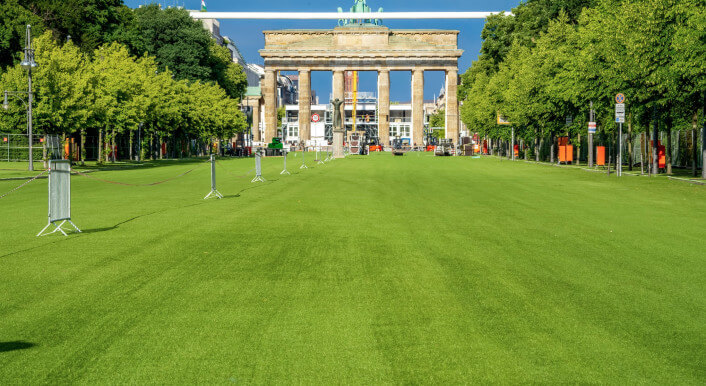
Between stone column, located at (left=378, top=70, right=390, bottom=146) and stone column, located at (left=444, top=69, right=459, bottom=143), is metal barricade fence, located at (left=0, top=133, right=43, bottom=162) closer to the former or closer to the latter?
stone column, located at (left=378, top=70, right=390, bottom=146)

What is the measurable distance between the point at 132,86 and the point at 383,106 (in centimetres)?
9309

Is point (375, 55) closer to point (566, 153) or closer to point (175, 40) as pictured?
point (175, 40)

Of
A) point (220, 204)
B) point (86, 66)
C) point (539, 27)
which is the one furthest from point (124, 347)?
point (539, 27)

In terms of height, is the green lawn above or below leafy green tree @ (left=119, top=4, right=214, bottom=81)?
below

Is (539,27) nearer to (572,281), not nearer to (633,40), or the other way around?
(633,40)

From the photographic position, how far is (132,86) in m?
56.2

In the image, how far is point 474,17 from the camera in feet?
621

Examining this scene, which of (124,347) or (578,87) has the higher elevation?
(578,87)

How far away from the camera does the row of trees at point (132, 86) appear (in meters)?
44.3

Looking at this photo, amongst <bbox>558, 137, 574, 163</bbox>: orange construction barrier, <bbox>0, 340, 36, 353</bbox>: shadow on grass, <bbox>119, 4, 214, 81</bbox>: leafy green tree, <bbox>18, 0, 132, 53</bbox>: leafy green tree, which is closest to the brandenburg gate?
<bbox>119, 4, 214, 81</bbox>: leafy green tree

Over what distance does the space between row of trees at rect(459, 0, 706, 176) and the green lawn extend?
16.9 metres

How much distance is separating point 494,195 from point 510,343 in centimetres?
1756

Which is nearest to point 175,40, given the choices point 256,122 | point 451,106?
point 451,106

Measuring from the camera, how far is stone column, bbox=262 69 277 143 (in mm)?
145125
